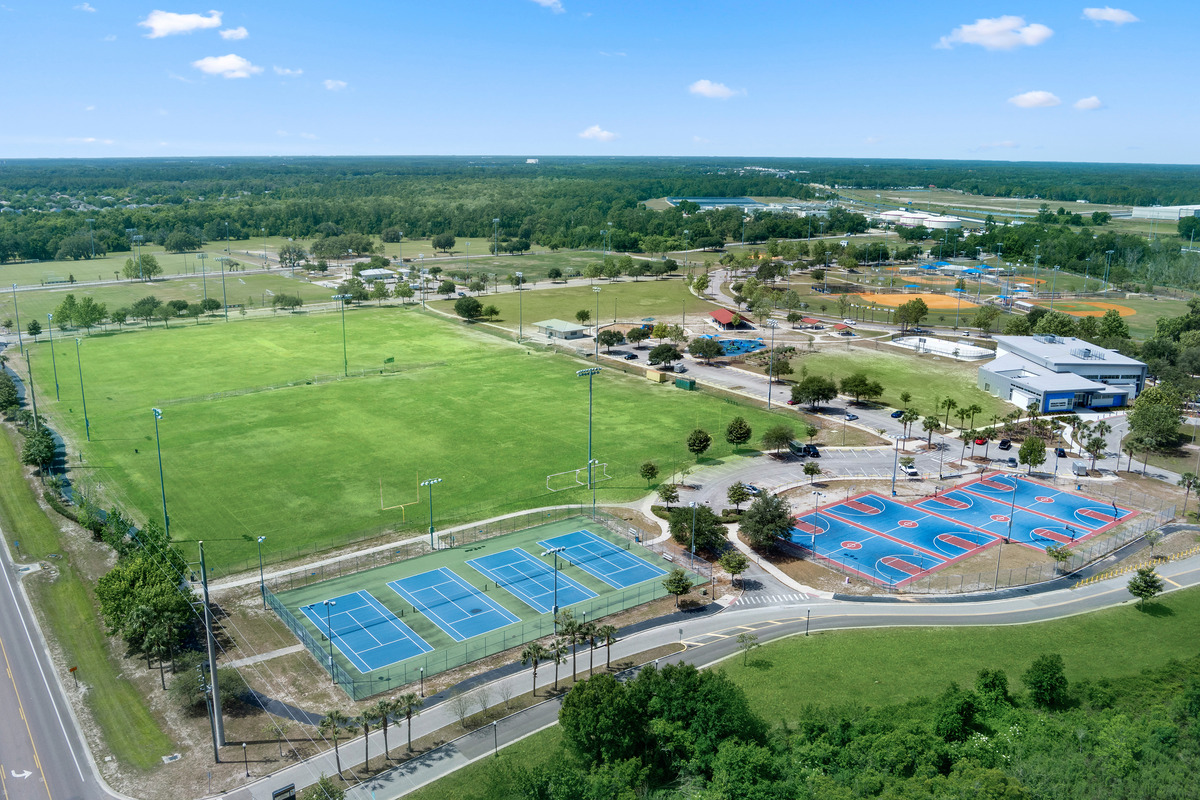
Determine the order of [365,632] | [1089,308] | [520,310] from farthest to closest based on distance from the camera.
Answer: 1. [1089,308]
2. [520,310]
3. [365,632]

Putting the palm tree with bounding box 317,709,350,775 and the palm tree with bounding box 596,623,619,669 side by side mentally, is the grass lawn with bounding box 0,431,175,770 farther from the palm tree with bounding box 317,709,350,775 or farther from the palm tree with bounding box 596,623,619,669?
the palm tree with bounding box 596,623,619,669

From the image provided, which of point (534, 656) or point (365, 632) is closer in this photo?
point (534, 656)

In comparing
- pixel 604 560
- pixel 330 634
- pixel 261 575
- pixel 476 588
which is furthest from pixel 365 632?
pixel 604 560

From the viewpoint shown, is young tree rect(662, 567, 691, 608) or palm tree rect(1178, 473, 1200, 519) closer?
young tree rect(662, 567, 691, 608)

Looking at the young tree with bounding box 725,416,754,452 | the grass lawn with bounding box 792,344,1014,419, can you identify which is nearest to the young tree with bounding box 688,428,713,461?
the young tree with bounding box 725,416,754,452

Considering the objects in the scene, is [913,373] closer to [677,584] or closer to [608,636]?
[677,584]

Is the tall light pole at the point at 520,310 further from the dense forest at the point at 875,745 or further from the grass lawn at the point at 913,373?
the dense forest at the point at 875,745
